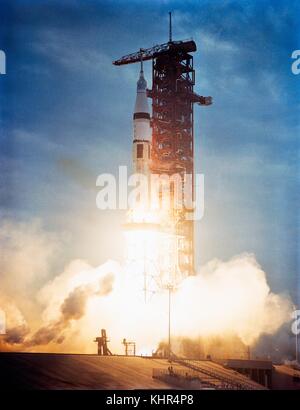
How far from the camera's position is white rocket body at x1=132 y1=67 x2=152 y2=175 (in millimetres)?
94250

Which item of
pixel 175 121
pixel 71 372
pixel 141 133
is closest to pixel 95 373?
pixel 71 372

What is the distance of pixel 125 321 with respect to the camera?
9606 cm

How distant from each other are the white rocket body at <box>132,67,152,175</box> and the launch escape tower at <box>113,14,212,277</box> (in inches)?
388

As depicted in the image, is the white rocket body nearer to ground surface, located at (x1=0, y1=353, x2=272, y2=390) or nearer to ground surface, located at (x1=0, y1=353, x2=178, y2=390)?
ground surface, located at (x1=0, y1=353, x2=272, y2=390)

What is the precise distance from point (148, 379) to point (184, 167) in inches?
1657

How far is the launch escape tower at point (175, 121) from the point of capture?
347 feet

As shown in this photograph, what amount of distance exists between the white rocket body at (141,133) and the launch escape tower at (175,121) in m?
9.85

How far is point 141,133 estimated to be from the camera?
3738 inches

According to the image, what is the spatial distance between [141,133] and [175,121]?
12460mm

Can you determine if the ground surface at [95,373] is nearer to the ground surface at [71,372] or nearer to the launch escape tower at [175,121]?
the ground surface at [71,372]

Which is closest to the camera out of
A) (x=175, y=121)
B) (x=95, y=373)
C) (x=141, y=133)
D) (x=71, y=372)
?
(x=71, y=372)

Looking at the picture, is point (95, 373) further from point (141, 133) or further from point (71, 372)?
point (141, 133)
